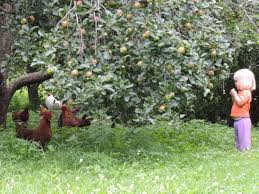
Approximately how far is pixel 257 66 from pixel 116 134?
13.2 feet

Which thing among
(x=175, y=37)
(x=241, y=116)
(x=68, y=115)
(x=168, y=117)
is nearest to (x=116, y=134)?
(x=68, y=115)

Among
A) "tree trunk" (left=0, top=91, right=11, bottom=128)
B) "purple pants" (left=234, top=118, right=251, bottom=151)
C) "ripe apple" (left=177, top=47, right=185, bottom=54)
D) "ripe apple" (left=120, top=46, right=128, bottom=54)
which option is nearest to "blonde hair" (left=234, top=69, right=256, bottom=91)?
"purple pants" (left=234, top=118, right=251, bottom=151)

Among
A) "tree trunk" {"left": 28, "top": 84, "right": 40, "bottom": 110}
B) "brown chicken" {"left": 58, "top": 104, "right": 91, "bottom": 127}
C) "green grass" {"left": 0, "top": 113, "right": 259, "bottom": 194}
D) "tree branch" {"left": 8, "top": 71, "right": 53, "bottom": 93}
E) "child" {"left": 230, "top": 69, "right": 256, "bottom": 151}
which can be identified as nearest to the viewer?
"green grass" {"left": 0, "top": 113, "right": 259, "bottom": 194}

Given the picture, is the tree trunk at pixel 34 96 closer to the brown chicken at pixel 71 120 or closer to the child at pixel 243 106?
the brown chicken at pixel 71 120

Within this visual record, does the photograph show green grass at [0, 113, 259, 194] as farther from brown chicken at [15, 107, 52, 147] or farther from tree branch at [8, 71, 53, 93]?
tree branch at [8, 71, 53, 93]

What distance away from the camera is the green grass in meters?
5.04

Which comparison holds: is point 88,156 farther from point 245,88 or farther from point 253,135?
point 253,135

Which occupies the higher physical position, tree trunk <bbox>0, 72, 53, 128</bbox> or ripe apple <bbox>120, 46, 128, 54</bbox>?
ripe apple <bbox>120, 46, 128, 54</bbox>

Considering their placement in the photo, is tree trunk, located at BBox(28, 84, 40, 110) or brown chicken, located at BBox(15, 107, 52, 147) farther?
tree trunk, located at BBox(28, 84, 40, 110)

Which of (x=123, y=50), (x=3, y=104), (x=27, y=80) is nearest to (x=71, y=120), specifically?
(x=27, y=80)

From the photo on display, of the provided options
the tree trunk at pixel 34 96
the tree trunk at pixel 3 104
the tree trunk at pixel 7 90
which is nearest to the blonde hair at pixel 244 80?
the tree trunk at pixel 7 90

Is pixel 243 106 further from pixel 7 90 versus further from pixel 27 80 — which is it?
pixel 7 90

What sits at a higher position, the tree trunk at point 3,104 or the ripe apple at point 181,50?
the ripe apple at point 181,50

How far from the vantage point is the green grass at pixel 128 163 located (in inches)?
198
